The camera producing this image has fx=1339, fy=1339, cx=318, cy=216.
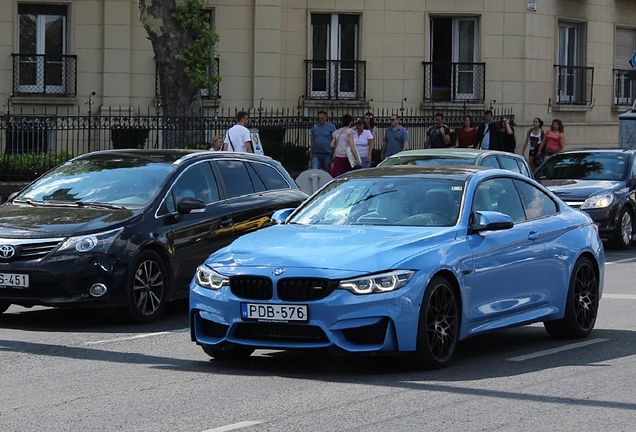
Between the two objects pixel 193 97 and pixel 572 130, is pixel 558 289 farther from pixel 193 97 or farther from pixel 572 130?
pixel 572 130

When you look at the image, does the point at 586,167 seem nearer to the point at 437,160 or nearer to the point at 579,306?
the point at 437,160

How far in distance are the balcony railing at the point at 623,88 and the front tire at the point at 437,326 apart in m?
29.4

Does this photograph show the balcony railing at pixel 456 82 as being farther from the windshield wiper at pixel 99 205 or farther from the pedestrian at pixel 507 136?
the windshield wiper at pixel 99 205

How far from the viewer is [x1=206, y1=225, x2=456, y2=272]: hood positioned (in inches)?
351

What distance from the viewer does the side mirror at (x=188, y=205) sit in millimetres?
12484

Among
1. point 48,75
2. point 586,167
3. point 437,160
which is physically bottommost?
point 586,167

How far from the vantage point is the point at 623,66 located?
3812 cm

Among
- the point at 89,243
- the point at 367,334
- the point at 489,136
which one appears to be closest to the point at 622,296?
the point at 89,243

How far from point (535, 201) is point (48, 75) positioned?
20708mm

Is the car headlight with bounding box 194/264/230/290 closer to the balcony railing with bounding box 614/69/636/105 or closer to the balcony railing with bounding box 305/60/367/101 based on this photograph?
the balcony railing with bounding box 305/60/367/101

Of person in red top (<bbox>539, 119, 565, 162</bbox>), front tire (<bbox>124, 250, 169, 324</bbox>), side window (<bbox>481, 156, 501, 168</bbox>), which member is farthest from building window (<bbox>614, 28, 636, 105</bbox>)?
front tire (<bbox>124, 250, 169, 324</bbox>)

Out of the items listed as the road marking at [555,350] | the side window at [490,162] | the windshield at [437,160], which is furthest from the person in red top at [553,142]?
the road marking at [555,350]

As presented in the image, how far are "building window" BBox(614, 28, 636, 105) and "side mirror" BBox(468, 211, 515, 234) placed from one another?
28.8 metres

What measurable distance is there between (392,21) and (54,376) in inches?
965
